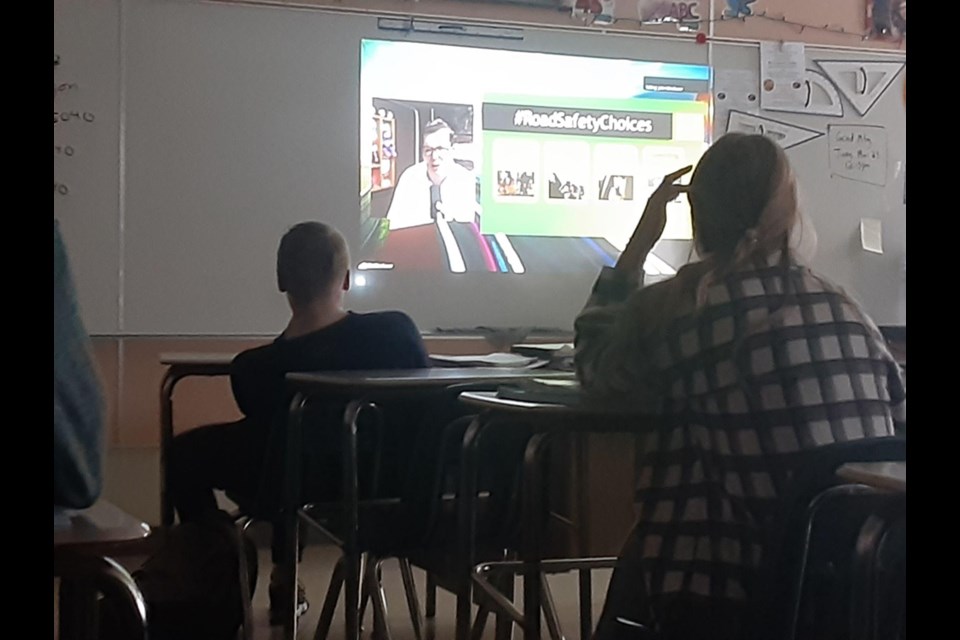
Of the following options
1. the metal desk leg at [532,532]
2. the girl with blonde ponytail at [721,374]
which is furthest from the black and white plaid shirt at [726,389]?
the metal desk leg at [532,532]

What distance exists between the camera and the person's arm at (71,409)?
712 mm

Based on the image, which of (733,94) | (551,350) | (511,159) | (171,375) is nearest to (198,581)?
(171,375)

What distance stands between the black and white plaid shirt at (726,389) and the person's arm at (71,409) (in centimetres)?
53

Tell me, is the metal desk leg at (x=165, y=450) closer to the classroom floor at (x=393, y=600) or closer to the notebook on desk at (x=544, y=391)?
the classroom floor at (x=393, y=600)

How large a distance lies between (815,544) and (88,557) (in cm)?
71

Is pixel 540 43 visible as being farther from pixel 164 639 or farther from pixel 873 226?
pixel 164 639

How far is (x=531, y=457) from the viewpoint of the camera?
112cm

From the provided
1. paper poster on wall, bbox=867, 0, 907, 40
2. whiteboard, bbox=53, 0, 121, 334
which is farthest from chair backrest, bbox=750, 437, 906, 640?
whiteboard, bbox=53, 0, 121, 334

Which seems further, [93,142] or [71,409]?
[93,142]

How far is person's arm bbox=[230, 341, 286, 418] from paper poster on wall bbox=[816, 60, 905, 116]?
74 centimetres

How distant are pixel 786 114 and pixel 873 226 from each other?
187 millimetres

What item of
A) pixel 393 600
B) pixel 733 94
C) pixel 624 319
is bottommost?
pixel 393 600

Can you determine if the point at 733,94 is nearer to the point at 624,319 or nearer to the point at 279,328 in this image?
the point at 624,319
